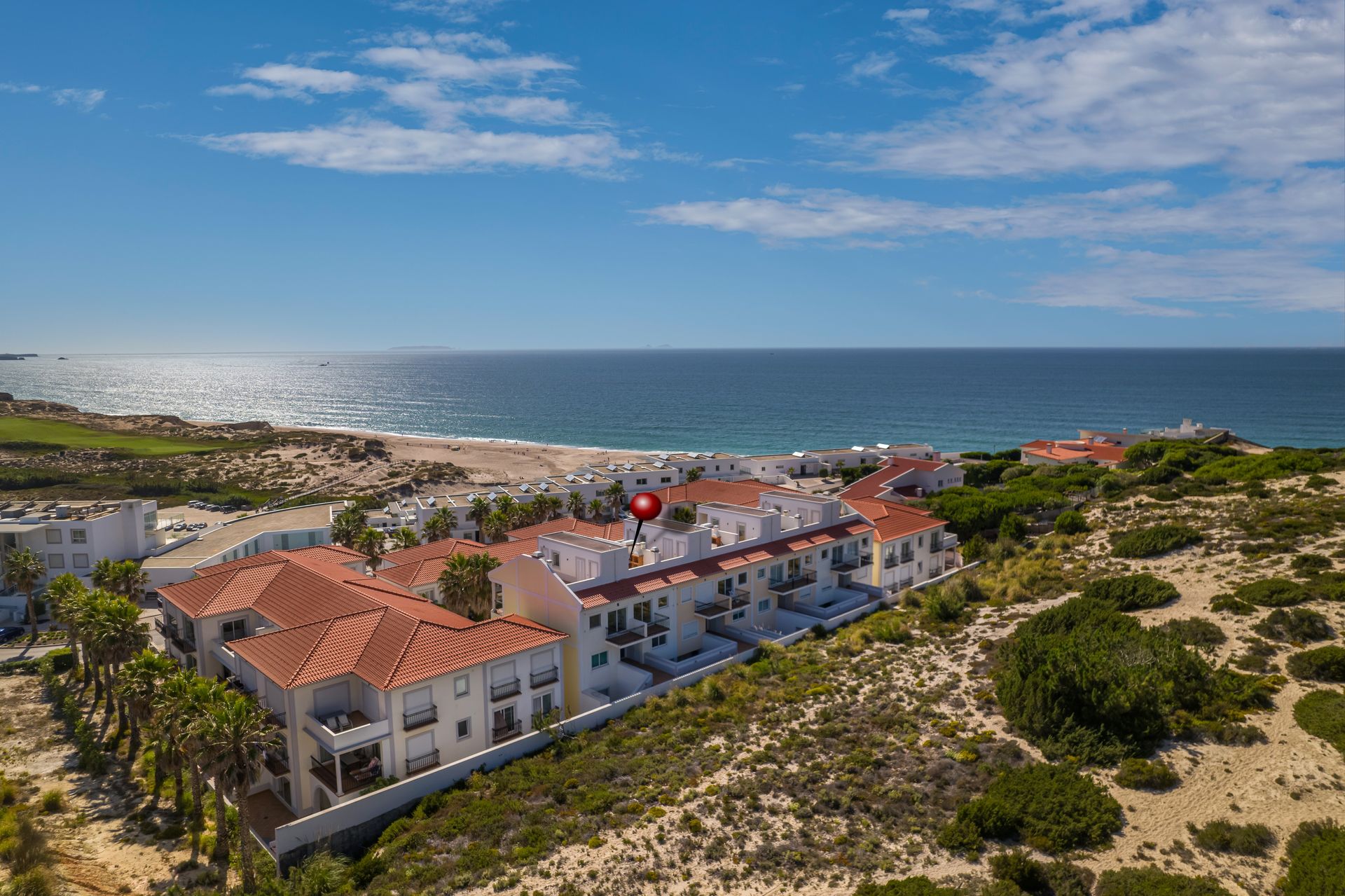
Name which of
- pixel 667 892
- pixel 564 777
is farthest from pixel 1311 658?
pixel 564 777

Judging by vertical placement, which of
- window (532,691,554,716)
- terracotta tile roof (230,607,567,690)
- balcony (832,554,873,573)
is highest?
terracotta tile roof (230,607,567,690)

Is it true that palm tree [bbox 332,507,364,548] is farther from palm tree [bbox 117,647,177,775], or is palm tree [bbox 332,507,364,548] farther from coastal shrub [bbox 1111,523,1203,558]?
coastal shrub [bbox 1111,523,1203,558]

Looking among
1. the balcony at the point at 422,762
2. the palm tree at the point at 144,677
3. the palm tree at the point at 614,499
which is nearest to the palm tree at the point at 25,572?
the palm tree at the point at 144,677

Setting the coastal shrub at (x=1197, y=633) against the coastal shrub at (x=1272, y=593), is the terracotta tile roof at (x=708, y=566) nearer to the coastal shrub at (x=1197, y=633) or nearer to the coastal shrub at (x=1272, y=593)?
the coastal shrub at (x=1197, y=633)

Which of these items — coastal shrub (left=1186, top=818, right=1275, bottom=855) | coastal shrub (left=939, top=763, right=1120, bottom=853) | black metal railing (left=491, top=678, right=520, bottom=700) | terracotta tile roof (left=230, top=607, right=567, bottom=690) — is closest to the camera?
coastal shrub (left=1186, top=818, right=1275, bottom=855)

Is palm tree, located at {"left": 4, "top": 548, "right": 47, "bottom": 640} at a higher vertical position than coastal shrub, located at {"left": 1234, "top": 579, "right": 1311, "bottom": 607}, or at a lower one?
lower

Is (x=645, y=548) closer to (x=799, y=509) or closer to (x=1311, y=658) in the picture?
(x=799, y=509)

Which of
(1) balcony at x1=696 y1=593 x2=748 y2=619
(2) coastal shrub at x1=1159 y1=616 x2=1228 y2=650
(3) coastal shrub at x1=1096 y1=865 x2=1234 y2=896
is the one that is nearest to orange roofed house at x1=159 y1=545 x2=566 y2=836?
(1) balcony at x1=696 y1=593 x2=748 y2=619

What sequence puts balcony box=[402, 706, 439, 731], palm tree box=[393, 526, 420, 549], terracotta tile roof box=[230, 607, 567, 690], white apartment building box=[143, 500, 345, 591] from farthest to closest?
palm tree box=[393, 526, 420, 549] < white apartment building box=[143, 500, 345, 591] < terracotta tile roof box=[230, 607, 567, 690] < balcony box=[402, 706, 439, 731]
